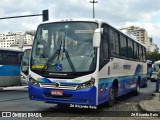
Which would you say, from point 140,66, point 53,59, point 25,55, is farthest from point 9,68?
point 53,59

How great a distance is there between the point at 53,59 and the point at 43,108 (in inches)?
94.9

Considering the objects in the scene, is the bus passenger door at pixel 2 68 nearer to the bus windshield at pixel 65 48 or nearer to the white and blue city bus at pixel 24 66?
the white and blue city bus at pixel 24 66

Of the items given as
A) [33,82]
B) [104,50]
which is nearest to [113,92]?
[104,50]

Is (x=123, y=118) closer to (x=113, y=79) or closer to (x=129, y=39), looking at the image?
(x=113, y=79)

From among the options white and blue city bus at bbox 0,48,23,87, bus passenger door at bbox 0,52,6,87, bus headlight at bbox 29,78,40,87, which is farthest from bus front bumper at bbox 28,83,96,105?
white and blue city bus at bbox 0,48,23,87

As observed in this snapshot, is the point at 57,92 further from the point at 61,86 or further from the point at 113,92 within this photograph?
the point at 113,92

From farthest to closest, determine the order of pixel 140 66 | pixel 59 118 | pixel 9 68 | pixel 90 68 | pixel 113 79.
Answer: pixel 9 68 → pixel 140 66 → pixel 113 79 → pixel 90 68 → pixel 59 118

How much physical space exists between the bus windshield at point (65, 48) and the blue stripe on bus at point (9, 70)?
12.5 meters

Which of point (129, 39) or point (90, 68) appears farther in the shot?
point (129, 39)

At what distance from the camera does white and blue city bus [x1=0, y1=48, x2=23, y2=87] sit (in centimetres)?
2431

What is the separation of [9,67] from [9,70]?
220 mm

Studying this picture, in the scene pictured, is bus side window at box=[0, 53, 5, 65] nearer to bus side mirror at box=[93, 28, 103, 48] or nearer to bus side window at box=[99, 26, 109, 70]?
bus side window at box=[99, 26, 109, 70]

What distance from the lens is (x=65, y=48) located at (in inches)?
461

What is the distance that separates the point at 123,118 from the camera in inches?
442
